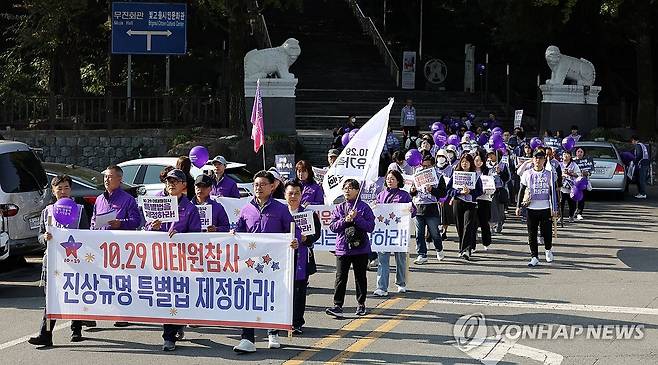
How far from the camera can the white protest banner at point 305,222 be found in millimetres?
10211

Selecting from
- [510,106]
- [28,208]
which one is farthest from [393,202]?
[510,106]

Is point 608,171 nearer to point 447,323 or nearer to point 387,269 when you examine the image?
point 387,269

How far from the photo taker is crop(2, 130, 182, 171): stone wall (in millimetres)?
28516

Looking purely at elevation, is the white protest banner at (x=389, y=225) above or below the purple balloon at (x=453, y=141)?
below

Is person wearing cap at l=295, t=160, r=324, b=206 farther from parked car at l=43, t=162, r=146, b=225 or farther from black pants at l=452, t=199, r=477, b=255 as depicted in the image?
parked car at l=43, t=162, r=146, b=225

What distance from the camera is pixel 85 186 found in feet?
53.5

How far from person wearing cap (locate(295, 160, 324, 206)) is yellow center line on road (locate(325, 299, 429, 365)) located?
2.06 metres

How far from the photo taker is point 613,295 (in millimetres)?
12578

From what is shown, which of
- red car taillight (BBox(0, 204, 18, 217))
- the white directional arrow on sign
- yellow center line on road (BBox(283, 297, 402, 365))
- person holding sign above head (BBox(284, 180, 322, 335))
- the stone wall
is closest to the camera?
yellow center line on road (BBox(283, 297, 402, 365))

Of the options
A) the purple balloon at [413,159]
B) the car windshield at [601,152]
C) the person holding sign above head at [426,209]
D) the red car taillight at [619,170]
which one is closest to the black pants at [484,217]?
the purple balloon at [413,159]

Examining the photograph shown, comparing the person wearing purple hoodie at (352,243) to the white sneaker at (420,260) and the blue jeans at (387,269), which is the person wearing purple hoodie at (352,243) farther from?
the white sneaker at (420,260)

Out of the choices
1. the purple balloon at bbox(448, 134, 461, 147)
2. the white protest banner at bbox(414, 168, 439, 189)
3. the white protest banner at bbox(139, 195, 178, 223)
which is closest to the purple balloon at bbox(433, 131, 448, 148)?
the purple balloon at bbox(448, 134, 461, 147)

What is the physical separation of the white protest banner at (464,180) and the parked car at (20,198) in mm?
6019

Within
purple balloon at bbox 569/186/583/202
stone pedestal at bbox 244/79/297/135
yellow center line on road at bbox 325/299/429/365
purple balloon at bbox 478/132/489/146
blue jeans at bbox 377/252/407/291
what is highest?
stone pedestal at bbox 244/79/297/135
